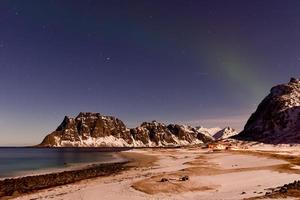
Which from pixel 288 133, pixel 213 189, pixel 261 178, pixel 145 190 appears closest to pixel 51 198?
pixel 145 190

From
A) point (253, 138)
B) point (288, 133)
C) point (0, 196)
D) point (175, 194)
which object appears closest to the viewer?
point (175, 194)

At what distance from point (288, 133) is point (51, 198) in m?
157

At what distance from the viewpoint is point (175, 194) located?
3097 centimetres

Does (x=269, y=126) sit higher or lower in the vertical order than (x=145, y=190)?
higher

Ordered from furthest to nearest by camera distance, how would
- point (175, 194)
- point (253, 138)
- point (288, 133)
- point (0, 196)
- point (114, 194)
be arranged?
point (253, 138) < point (288, 133) < point (0, 196) < point (114, 194) < point (175, 194)

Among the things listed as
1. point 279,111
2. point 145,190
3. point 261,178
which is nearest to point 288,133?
point 279,111

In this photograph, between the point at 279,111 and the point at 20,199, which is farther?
the point at 279,111

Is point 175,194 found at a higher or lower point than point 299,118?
lower

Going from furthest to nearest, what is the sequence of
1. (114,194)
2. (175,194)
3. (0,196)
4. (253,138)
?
(253,138) → (0,196) → (114,194) → (175,194)

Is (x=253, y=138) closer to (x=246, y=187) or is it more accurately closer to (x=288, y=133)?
(x=288, y=133)

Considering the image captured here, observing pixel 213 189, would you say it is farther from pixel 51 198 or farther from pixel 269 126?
pixel 269 126

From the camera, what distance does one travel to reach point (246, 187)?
33.2m

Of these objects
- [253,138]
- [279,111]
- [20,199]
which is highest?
[279,111]

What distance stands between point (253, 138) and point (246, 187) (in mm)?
167008
